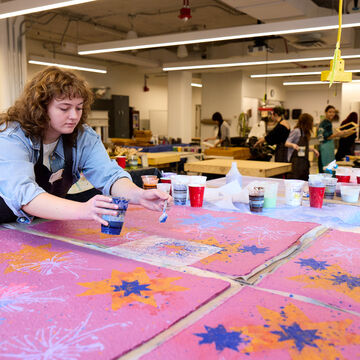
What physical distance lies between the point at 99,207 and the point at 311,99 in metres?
Answer: 16.6

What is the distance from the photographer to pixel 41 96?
5.54ft

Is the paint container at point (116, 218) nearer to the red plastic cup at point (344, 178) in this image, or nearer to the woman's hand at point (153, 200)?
the woman's hand at point (153, 200)

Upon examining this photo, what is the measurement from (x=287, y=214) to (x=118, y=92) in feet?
43.4

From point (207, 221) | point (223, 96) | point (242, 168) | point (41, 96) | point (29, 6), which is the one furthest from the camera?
point (223, 96)

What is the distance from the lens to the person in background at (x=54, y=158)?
1.48 metres

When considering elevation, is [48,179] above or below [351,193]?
above

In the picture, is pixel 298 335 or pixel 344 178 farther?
pixel 344 178

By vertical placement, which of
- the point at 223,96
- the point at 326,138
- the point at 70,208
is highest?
the point at 223,96

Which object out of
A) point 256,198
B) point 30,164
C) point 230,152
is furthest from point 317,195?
point 230,152

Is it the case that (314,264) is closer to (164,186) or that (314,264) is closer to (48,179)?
(164,186)

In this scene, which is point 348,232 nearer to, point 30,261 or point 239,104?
point 30,261

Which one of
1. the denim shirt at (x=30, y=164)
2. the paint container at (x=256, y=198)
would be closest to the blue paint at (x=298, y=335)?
the denim shirt at (x=30, y=164)

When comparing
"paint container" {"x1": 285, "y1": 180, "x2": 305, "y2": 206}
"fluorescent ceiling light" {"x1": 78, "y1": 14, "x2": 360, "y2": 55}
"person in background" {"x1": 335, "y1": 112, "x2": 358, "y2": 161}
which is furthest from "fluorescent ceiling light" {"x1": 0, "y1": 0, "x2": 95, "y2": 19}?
"person in background" {"x1": 335, "y1": 112, "x2": 358, "y2": 161}

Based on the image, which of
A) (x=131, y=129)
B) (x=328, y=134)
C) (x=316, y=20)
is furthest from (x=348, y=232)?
(x=131, y=129)
